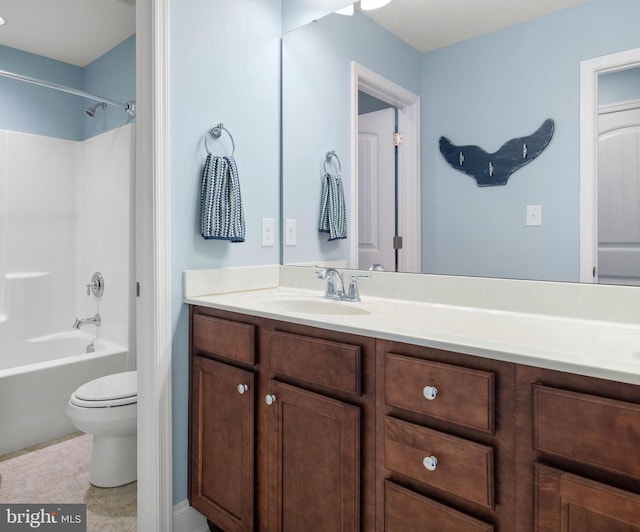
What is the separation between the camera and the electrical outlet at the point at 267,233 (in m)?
1.96

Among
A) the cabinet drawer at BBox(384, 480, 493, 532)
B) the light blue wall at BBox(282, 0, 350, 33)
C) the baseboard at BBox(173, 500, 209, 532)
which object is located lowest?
the baseboard at BBox(173, 500, 209, 532)

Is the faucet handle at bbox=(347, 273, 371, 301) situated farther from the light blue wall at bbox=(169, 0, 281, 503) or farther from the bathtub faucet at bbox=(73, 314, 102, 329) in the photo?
the bathtub faucet at bbox=(73, 314, 102, 329)

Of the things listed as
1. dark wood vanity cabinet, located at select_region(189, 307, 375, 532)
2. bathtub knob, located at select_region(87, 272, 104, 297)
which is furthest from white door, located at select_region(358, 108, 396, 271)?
bathtub knob, located at select_region(87, 272, 104, 297)

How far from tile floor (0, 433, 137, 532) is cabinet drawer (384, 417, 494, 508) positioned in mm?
1251

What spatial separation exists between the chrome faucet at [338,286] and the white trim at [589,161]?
71 centimetres

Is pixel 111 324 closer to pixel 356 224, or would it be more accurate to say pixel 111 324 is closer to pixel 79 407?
pixel 79 407

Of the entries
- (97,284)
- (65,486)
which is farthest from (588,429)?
(97,284)

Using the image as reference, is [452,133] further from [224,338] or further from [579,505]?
[579,505]

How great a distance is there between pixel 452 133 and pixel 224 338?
1.05 m

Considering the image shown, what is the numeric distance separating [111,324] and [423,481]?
248cm

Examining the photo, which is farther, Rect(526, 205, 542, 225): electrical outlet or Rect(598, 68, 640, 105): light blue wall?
Rect(526, 205, 542, 225): electrical outlet

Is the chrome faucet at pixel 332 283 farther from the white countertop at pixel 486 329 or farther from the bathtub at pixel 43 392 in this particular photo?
the bathtub at pixel 43 392

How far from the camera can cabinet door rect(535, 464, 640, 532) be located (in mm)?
740

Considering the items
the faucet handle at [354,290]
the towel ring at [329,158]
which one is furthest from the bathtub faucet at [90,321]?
the faucet handle at [354,290]
